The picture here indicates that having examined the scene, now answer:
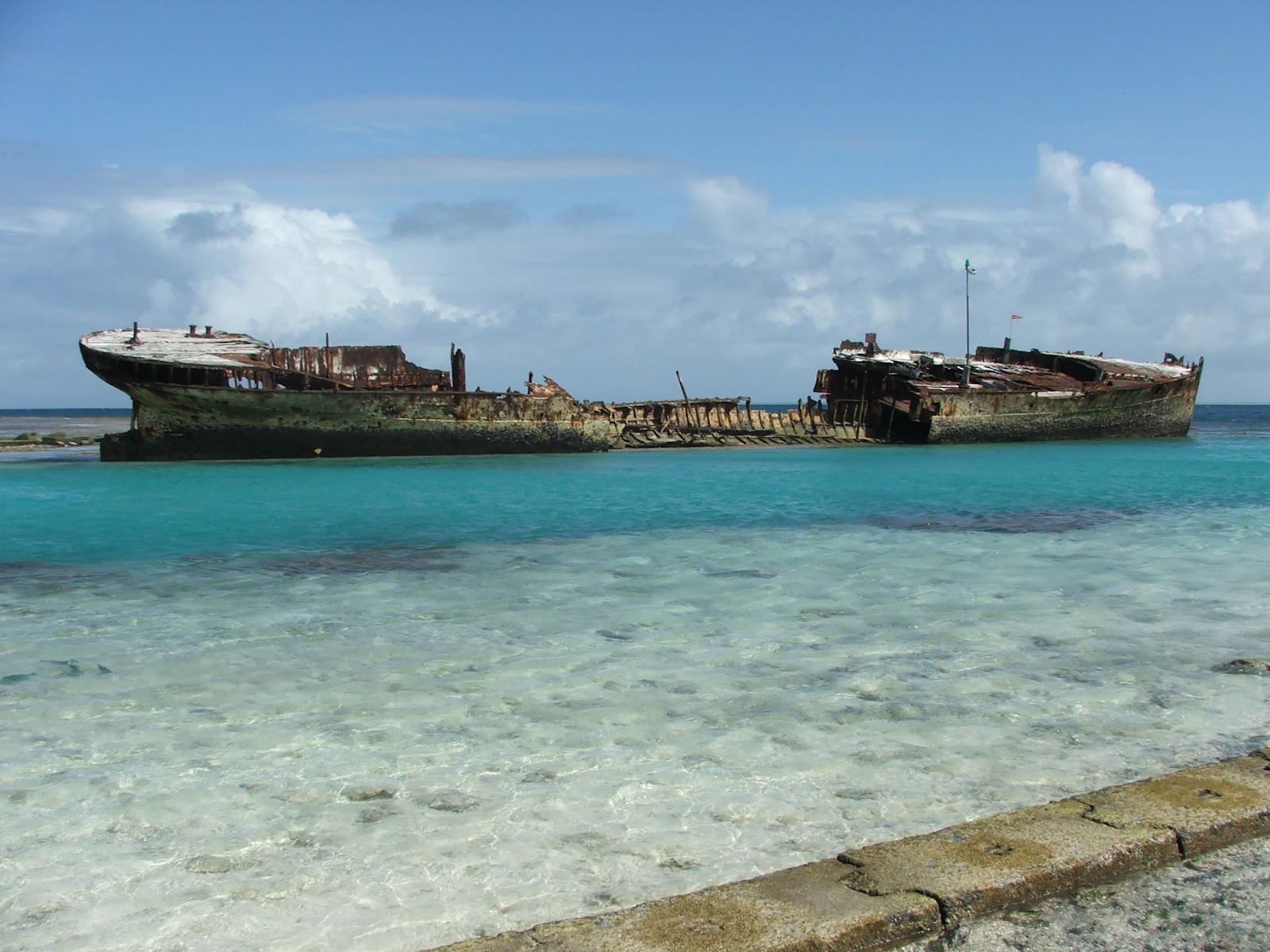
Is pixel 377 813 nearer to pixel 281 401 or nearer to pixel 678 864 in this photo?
pixel 678 864

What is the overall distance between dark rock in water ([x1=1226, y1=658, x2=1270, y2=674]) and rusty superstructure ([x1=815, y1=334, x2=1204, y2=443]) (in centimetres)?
3129

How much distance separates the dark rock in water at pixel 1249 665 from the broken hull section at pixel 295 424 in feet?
84.3

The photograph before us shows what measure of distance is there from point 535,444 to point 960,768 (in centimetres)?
2793

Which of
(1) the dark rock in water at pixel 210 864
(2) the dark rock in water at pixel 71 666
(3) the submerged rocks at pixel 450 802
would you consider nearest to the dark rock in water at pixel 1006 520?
(2) the dark rock in water at pixel 71 666

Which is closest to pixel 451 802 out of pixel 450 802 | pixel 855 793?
pixel 450 802

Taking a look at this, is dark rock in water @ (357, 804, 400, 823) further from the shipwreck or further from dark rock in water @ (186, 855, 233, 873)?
the shipwreck

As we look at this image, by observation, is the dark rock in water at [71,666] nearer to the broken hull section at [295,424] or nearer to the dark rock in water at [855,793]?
the dark rock in water at [855,793]

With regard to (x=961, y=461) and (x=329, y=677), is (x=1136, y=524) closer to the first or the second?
(x=329, y=677)

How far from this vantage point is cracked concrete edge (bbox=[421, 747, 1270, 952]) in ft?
8.07

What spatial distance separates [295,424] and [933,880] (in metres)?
27.7

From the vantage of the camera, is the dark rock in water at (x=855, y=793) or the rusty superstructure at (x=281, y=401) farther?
the rusty superstructure at (x=281, y=401)

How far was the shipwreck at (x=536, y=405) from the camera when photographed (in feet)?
92.1

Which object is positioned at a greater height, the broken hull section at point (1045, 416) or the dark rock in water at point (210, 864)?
the broken hull section at point (1045, 416)

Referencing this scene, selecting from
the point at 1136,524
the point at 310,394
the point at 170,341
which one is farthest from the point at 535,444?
the point at 1136,524
